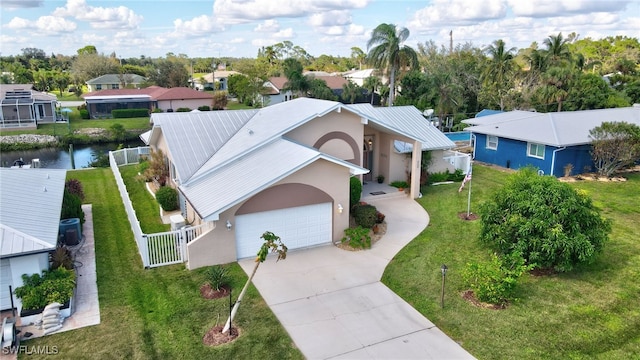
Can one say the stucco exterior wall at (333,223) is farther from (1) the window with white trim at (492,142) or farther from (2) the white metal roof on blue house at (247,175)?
(1) the window with white trim at (492,142)

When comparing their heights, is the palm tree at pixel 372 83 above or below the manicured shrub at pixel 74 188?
above

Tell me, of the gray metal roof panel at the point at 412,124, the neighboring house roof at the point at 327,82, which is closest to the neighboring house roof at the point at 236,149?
the gray metal roof panel at the point at 412,124

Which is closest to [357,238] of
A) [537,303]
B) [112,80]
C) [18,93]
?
Result: [537,303]

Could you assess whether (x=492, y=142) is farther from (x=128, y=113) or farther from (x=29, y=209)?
(x=128, y=113)

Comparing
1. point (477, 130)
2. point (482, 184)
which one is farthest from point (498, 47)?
point (482, 184)

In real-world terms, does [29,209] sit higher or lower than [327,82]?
lower

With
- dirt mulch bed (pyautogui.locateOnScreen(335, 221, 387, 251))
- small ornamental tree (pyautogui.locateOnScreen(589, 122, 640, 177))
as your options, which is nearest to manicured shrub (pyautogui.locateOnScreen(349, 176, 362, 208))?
dirt mulch bed (pyautogui.locateOnScreen(335, 221, 387, 251))
